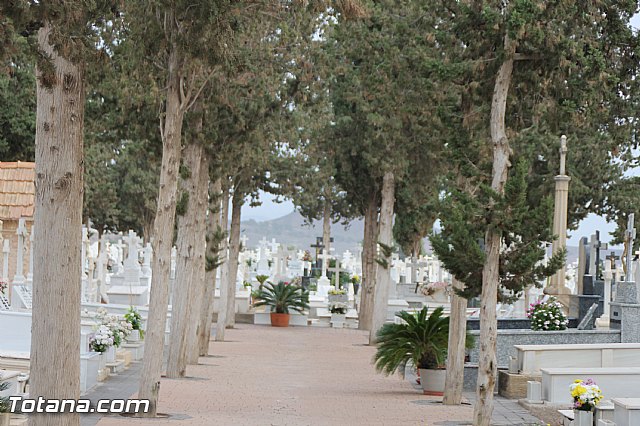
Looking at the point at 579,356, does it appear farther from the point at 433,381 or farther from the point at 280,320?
the point at 280,320

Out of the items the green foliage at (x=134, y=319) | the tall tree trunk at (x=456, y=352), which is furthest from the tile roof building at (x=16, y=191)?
the tall tree trunk at (x=456, y=352)

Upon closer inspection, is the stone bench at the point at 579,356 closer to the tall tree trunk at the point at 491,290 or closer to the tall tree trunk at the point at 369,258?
the tall tree trunk at the point at 491,290

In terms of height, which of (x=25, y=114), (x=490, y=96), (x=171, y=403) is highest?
(x=25, y=114)

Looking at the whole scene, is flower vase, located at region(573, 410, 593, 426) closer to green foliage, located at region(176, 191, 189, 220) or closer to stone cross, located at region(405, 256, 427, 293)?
green foliage, located at region(176, 191, 189, 220)

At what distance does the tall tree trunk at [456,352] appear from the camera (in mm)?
17688

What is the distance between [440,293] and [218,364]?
21.0m

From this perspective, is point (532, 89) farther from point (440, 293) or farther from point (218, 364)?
point (440, 293)

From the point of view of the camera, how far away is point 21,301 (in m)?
25.8

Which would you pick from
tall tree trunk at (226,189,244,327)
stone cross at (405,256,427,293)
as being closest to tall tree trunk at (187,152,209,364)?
tall tree trunk at (226,189,244,327)

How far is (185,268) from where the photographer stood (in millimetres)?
20984

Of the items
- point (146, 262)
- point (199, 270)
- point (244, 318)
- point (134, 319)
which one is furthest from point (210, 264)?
point (146, 262)

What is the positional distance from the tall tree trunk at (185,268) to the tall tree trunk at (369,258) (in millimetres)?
16799

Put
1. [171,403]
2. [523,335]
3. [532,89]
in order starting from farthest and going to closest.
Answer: [523,335]
[171,403]
[532,89]

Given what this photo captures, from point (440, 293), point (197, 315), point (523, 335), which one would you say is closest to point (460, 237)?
point (523, 335)
